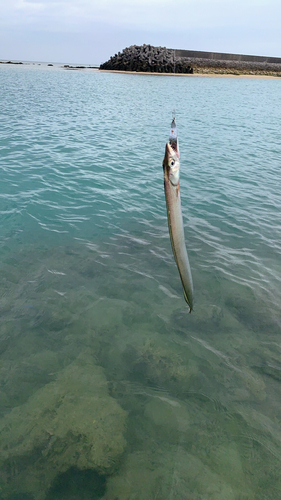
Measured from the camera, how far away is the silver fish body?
6.47 ft

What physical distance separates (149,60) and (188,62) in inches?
488

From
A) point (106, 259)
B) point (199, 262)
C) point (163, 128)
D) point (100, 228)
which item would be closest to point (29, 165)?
point (100, 228)

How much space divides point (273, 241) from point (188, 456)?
236 inches

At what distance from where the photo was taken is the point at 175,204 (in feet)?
7.08

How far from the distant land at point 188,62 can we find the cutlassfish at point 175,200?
86.7m

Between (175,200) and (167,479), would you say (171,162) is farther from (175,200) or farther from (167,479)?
(167,479)

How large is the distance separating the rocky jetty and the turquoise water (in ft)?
263

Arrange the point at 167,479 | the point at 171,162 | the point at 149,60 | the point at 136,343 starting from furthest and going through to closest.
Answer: the point at 149,60 < the point at 136,343 < the point at 167,479 < the point at 171,162

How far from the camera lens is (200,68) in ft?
286

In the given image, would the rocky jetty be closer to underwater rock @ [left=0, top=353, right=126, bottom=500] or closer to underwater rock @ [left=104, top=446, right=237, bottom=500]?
underwater rock @ [left=0, top=353, right=126, bottom=500]

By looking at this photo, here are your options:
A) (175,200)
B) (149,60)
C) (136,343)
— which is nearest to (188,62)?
(149,60)

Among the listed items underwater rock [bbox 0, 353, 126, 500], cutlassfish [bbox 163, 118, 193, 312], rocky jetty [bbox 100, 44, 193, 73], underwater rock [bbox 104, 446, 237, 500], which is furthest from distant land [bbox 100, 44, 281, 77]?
underwater rock [bbox 104, 446, 237, 500]

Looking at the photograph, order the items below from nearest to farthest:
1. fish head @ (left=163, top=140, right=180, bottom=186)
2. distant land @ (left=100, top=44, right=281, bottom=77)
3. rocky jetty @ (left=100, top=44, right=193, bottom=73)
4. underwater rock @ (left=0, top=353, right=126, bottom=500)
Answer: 1. fish head @ (left=163, top=140, right=180, bottom=186)
2. underwater rock @ (left=0, top=353, right=126, bottom=500)
3. rocky jetty @ (left=100, top=44, right=193, bottom=73)
4. distant land @ (left=100, top=44, right=281, bottom=77)

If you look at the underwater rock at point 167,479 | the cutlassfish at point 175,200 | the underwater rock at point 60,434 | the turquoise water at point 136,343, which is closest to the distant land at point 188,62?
the turquoise water at point 136,343
